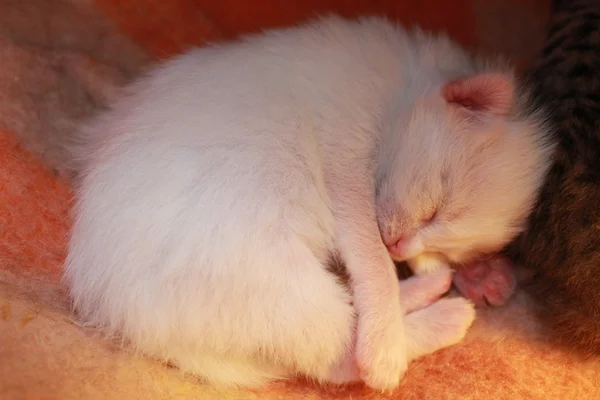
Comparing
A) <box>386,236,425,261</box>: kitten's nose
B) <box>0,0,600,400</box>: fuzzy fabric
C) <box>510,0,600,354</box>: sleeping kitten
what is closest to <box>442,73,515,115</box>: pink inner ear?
<box>510,0,600,354</box>: sleeping kitten

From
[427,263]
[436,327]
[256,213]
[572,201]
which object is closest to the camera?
[256,213]

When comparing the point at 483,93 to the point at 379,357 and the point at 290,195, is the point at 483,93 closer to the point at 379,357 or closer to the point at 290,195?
the point at 290,195

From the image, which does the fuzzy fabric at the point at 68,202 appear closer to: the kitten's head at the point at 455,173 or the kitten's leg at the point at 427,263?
the kitten's leg at the point at 427,263

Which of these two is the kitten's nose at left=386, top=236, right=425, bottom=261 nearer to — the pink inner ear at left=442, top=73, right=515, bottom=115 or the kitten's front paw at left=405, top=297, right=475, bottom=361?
the kitten's front paw at left=405, top=297, right=475, bottom=361

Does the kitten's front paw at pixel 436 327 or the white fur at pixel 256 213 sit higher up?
the white fur at pixel 256 213

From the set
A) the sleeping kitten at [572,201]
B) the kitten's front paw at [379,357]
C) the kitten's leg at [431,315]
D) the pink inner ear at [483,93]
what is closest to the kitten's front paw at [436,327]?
the kitten's leg at [431,315]

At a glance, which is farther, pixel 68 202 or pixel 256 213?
pixel 68 202

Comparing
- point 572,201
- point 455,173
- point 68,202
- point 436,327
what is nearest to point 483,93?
point 455,173

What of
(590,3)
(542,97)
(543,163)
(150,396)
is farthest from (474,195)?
(150,396)
